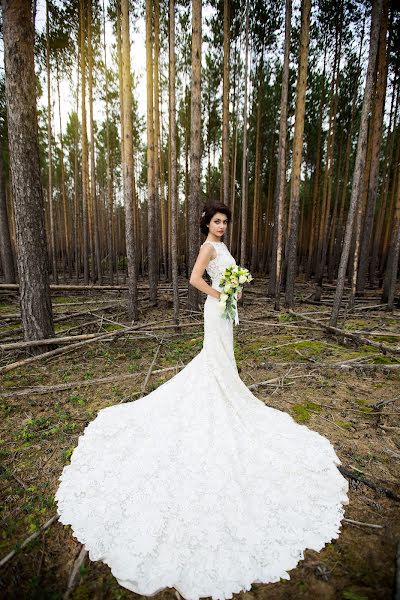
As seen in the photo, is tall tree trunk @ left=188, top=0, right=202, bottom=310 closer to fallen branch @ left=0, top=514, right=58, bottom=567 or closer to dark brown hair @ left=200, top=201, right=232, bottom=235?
dark brown hair @ left=200, top=201, right=232, bottom=235

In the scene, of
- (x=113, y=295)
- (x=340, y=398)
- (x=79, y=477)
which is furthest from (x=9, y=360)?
(x=113, y=295)

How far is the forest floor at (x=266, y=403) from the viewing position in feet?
6.01

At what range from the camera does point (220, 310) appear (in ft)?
11.0

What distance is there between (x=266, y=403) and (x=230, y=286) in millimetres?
2095

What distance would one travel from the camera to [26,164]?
513 centimetres

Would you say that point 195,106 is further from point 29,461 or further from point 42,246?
point 29,461

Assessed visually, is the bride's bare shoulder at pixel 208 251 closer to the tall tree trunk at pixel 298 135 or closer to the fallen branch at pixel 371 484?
the fallen branch at pixel 371 484

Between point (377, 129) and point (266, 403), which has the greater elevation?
point (377, 129)

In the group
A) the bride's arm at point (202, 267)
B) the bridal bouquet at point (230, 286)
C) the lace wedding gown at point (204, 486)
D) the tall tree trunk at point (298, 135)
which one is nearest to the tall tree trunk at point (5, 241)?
the lace wedding gown at point (204, 486)

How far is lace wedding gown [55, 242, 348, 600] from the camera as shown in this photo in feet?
6.26

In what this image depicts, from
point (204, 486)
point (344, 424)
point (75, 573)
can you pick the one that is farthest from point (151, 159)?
point (75, 573)

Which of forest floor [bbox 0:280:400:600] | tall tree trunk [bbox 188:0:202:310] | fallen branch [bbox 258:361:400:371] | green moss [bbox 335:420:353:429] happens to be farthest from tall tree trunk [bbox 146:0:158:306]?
green moss [bbox 335:420:353:429]

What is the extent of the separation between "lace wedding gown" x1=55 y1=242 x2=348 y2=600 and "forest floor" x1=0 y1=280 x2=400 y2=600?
0.12m

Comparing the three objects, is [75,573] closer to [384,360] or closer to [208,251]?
[208,251]
